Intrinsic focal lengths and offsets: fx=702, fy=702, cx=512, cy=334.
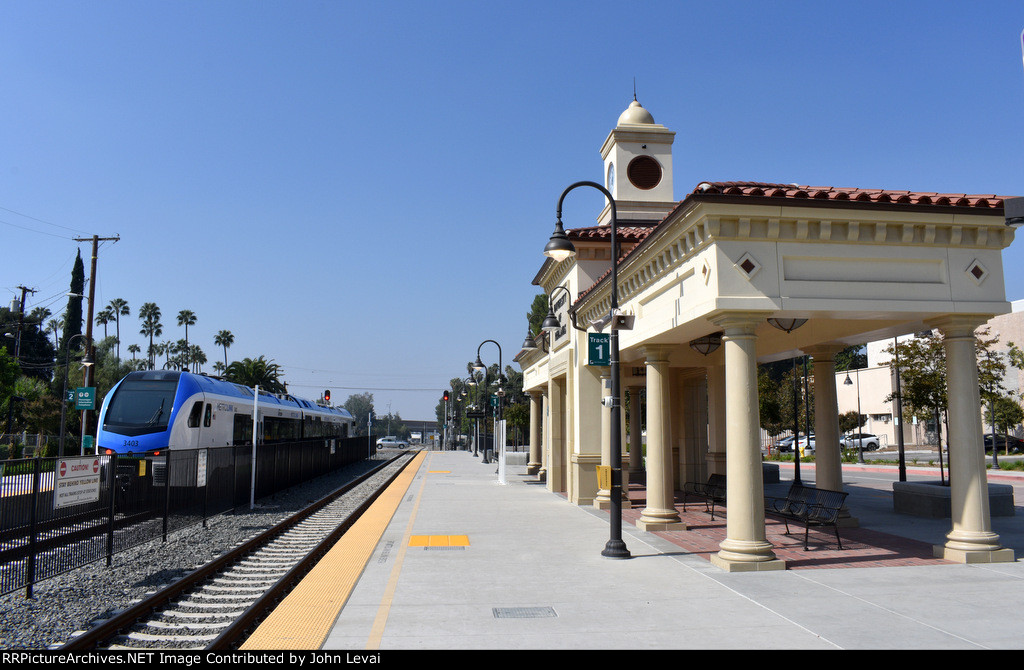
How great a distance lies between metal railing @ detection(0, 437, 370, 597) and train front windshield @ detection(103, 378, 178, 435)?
2.76m

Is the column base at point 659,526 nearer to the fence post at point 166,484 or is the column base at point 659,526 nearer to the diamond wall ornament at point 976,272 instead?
the diamond wall ornament at point 976,272

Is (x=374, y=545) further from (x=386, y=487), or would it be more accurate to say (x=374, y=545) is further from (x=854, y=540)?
(x=386, y=487)

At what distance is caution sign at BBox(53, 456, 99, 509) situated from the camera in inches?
356

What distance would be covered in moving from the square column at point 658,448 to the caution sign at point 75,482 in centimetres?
888

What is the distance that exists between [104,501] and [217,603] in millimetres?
3387

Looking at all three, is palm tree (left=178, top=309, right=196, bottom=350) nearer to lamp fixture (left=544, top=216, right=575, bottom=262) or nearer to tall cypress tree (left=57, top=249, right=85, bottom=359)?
tall cypress tree (left=57, top=249, right=85, bottom=359)

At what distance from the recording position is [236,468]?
17.2 m

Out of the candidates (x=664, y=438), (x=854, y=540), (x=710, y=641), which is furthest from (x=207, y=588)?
(x=854, y=540)

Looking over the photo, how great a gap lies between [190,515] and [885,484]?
76.7ft

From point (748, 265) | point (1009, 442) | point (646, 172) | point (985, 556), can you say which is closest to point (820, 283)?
point (748, 265)

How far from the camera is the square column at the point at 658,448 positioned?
42.0 feet

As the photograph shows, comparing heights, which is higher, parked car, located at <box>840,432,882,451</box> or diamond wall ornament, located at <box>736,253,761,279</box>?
diamond wall ornament, located at <box>736,253,761,279</box>

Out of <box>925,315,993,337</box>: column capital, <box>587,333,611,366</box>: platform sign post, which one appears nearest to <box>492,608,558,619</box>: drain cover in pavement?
<box>587,333,611,366</box>: platform sign post

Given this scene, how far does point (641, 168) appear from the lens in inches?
869
